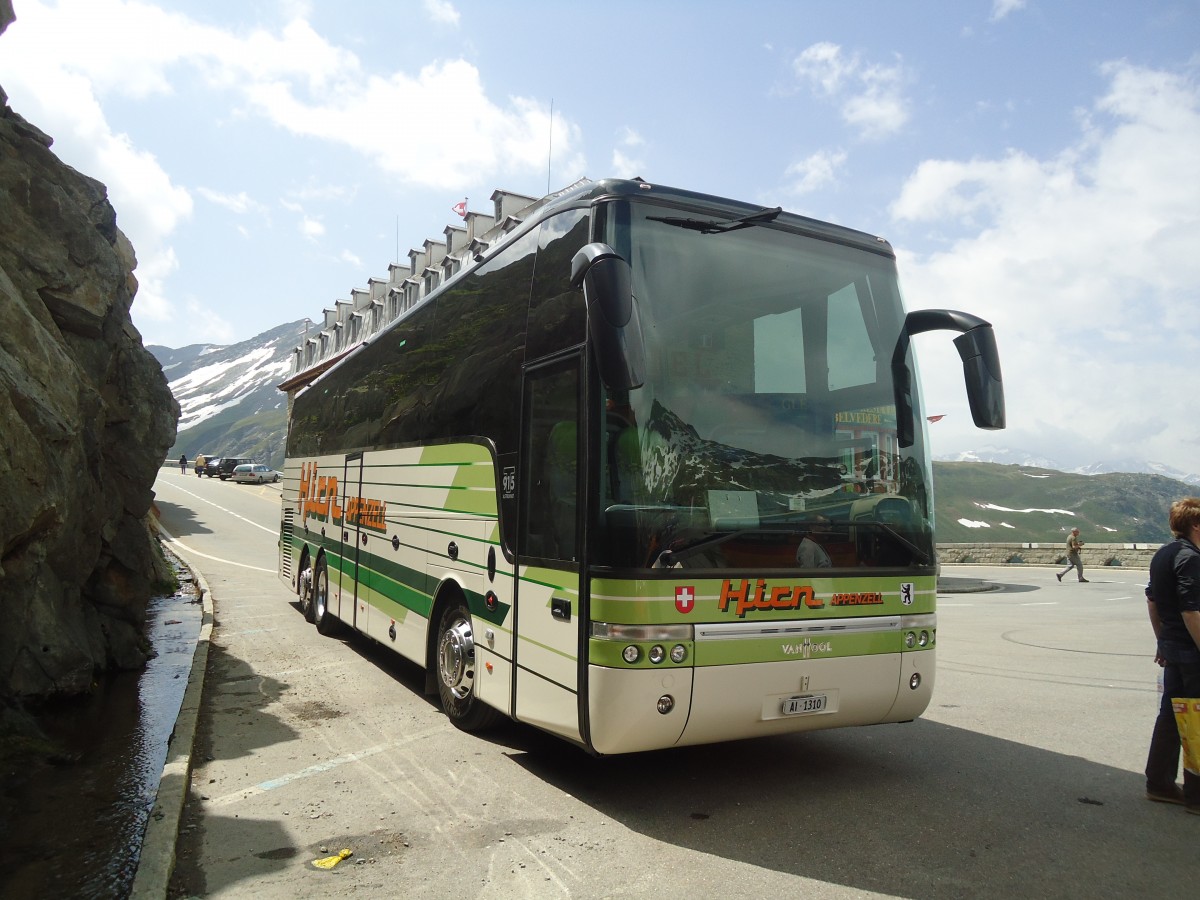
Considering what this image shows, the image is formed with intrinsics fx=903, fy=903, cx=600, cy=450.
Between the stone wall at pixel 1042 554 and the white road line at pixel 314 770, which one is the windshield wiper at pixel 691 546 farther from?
the stone wall at pixel 1042 554

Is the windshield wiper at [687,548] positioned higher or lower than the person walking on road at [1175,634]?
higher

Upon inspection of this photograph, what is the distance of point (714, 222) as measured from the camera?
5.66 m

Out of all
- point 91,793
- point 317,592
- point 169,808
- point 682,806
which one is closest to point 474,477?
point 682,806

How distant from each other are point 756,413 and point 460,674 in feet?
10.8

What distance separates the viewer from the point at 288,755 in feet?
21.8

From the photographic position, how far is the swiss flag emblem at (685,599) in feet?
16.5

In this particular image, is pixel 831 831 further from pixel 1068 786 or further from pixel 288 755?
pixel 288 755

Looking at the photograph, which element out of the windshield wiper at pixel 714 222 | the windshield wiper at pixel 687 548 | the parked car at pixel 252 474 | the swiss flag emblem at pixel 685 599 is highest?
the parked car at pixel 252 474

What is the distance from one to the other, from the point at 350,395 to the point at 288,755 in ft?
19.1

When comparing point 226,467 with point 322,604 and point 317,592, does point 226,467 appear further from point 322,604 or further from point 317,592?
point 322,604

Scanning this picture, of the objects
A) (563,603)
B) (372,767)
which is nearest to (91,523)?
(372,767)

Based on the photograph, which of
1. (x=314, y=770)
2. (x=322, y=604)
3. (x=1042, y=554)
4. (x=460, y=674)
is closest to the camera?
(x=314, y=770)

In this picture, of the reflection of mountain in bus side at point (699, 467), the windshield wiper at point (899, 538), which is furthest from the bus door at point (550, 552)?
the windshield wiper at point (899, 538)

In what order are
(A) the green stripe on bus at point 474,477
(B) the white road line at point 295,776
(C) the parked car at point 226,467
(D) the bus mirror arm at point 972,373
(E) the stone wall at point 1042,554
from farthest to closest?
(C) the parked car at point 226,467 → (E) the stone wall at point 1042,554 → (A) the green stripe on bus at point 474,477 → (D) the bus mirror arm at point 972,373 → (B) the white road line at point 295,776
